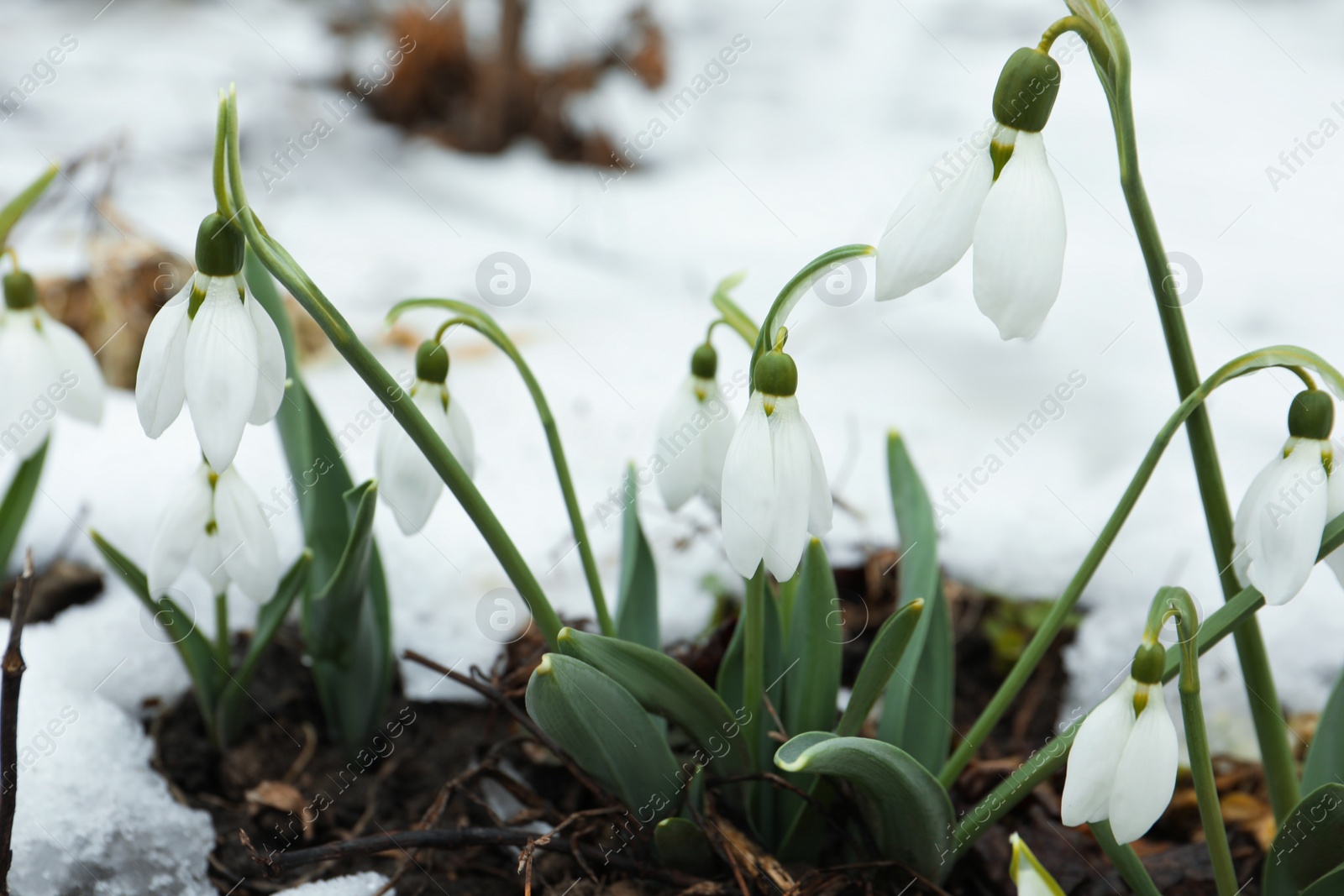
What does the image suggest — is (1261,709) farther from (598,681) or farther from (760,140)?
(760,140)

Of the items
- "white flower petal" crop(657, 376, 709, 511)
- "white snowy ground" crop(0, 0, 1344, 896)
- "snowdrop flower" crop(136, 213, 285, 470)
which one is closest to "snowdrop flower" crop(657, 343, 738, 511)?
"white flower petal" crop(657, 376, 709, 511)

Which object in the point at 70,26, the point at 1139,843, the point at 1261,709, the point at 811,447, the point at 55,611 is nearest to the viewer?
the point at 811,447

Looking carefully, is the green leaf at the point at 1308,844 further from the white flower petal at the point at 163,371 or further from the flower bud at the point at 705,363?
the white flower petal at the point at 163,371

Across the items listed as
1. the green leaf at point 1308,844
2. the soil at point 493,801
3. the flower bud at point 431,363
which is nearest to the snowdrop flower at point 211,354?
the flower bud at point 431,363

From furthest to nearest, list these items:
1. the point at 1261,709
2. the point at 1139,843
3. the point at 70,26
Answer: the point at 70,26, the point at 1139,843, the point at 1261,709

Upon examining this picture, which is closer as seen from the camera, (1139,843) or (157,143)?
(1139,843)

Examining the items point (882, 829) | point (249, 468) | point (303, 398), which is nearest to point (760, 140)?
point (249, 468)

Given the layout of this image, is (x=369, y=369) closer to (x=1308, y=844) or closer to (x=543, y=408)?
(x=543, y=408)

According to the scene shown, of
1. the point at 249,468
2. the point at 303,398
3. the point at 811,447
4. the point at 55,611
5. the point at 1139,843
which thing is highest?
the point at 811,447
